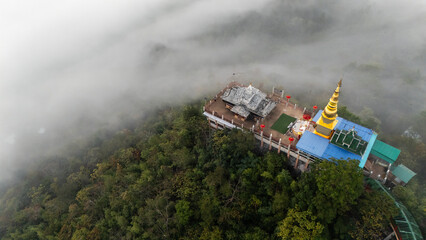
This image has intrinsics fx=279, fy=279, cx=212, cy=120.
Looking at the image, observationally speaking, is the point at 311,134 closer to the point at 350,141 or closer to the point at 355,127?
the point at 350,141

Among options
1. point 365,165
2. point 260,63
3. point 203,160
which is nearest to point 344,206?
point 365,165

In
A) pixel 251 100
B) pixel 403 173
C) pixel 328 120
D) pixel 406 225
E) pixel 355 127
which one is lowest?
pixel 406 225

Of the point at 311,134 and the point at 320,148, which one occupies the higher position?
the point at 311,134

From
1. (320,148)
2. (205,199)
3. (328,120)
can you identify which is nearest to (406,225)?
(320,148)

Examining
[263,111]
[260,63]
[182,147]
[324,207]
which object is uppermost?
[260,63]

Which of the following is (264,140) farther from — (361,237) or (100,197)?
(100,197)

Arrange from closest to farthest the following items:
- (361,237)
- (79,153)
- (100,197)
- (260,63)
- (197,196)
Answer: (361,237), (197,196), (100,197), (79,153), (260,63)

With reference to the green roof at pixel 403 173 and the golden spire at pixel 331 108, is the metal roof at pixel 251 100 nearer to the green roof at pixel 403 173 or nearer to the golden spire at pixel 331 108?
the golden spire at pixel 331 108
